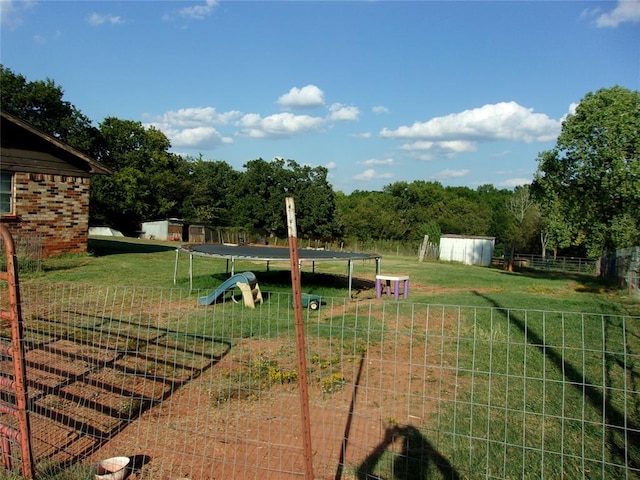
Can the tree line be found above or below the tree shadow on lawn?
above

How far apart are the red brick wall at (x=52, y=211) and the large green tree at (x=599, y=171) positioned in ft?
56.7

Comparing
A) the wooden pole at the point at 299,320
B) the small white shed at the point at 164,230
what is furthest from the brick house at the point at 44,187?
the small white shed at the point at 164,230

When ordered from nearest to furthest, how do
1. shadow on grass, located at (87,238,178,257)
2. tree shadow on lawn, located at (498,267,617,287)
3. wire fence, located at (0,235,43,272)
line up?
wire fence, located at (0,235,43,272), shadow on grass, located at (87,238,178,257), tree shadow on lawn, located at (498,267,617,287)

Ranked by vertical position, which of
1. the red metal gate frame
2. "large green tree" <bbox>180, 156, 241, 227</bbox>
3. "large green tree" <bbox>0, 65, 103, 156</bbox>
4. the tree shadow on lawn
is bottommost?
the tree shadow on lawn

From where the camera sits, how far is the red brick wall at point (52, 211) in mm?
14992

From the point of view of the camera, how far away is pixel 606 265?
2495cm

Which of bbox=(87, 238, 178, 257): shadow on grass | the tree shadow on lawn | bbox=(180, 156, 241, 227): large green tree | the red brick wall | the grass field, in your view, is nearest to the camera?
the grass field

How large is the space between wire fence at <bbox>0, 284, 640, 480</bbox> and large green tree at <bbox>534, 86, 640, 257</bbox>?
35.9ft

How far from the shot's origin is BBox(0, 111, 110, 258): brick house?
14.8 m

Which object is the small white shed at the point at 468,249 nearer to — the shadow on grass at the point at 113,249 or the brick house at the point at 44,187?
the shadow on grass at the point at 113,249

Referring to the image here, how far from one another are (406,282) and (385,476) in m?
9.10

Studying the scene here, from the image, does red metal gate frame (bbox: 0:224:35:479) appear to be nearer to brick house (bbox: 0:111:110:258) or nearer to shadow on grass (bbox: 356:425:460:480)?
shadow on grass (bbox: 356:425:460:480)

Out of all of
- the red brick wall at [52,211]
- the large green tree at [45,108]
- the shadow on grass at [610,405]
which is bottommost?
the shadow on grass at [610,405]

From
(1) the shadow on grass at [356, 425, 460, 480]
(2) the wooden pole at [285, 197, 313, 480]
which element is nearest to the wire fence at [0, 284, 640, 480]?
(1) the shadow on grass at [356, 425, 460, 480]
